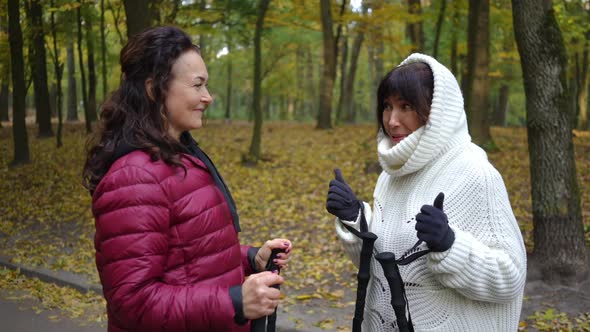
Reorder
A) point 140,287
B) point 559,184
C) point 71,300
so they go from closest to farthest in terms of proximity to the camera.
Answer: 1. point 140,287
2. point 559,184
3. point 71,300

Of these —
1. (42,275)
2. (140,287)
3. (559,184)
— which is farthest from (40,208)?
(140,287)

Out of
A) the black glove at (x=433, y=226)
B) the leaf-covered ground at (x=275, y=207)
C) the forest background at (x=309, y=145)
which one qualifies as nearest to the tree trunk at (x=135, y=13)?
the forest background at (x=309, y=145)

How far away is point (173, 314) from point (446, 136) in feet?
4.26

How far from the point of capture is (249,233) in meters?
9.23

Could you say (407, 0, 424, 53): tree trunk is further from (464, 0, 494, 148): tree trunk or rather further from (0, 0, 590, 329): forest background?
(464, 0, 494, 148): tree trunk

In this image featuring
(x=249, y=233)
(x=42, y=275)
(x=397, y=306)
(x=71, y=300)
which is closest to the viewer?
(x=397, y=306)

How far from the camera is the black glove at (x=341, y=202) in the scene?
2455mm

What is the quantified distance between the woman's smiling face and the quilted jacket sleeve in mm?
1072

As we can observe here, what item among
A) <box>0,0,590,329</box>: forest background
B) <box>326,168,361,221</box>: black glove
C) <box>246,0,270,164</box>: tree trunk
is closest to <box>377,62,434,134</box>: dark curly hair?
<box>326,168,361,221</box>: black glove

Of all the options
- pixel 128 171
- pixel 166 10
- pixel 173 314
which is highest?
pixel 166 10

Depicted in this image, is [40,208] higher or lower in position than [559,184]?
lower

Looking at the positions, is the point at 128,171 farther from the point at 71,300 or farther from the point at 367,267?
the point at 71,300

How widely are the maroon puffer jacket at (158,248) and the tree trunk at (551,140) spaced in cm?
487

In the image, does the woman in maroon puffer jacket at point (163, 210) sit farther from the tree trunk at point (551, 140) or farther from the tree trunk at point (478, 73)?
the tree trunk at point (478, 73)
